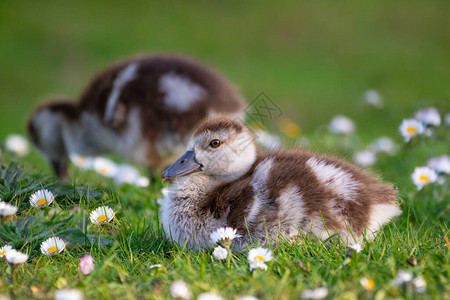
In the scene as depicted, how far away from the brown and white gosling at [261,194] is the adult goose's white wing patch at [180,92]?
1572 mm

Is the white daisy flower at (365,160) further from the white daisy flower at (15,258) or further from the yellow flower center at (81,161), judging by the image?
the white daisy flower at (15,258)

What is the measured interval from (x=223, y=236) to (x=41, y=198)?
0.98 meters

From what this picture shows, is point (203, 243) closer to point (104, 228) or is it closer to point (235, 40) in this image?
point (104, 228)

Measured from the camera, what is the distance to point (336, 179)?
2904 mm

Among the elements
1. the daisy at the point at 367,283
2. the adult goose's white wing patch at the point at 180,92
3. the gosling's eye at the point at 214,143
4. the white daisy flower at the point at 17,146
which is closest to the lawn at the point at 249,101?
the daisy at the point at 367,283

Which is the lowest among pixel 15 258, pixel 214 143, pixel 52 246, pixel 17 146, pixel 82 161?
pixel 82 161

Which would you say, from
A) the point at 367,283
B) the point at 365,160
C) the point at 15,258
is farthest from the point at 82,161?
the point at 367,283

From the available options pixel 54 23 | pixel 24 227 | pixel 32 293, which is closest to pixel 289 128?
pixel 24 227

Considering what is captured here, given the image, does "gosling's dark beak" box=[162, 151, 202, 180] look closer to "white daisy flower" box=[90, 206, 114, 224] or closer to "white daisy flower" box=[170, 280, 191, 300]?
"white daisy flower" box=[90, 206, 114, 224]

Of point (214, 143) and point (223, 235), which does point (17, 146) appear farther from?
point (223, 235)

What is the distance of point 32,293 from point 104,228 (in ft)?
2.59

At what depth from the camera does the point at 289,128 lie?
6.86 meters

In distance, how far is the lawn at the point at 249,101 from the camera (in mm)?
2297

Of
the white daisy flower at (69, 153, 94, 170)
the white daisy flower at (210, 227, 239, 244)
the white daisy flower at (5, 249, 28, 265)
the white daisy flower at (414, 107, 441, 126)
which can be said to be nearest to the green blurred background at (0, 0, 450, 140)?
the white daisy flower at (69, 153, 94, 170)
